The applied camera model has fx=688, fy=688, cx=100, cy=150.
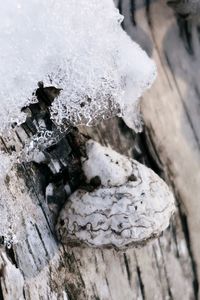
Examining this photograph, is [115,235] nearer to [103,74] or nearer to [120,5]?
[103,74]

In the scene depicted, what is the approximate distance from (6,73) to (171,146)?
79 cm

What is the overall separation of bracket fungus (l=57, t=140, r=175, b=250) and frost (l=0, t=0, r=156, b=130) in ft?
0.47

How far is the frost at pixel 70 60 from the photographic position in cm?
169

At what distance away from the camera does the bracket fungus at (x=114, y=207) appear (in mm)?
1841

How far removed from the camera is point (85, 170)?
6.36 ft

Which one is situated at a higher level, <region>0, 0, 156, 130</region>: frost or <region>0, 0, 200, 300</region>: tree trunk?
<region>0, 0, 156, 130</region>: frost

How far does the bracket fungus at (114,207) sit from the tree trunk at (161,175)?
0.19 feet

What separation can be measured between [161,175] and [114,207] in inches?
17.6

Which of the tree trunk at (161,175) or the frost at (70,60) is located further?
the tree trunk at (161,175)

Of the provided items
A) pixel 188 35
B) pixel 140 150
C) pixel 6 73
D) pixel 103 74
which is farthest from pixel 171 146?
pixel 6 73

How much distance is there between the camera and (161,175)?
2.26 metres

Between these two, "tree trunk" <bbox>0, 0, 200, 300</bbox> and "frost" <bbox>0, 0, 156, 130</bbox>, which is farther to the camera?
"tree trunk" <bbox>0, 0, 200, 300</bbox>

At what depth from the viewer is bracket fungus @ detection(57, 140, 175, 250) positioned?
184cm

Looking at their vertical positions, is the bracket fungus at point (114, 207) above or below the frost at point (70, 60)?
below
